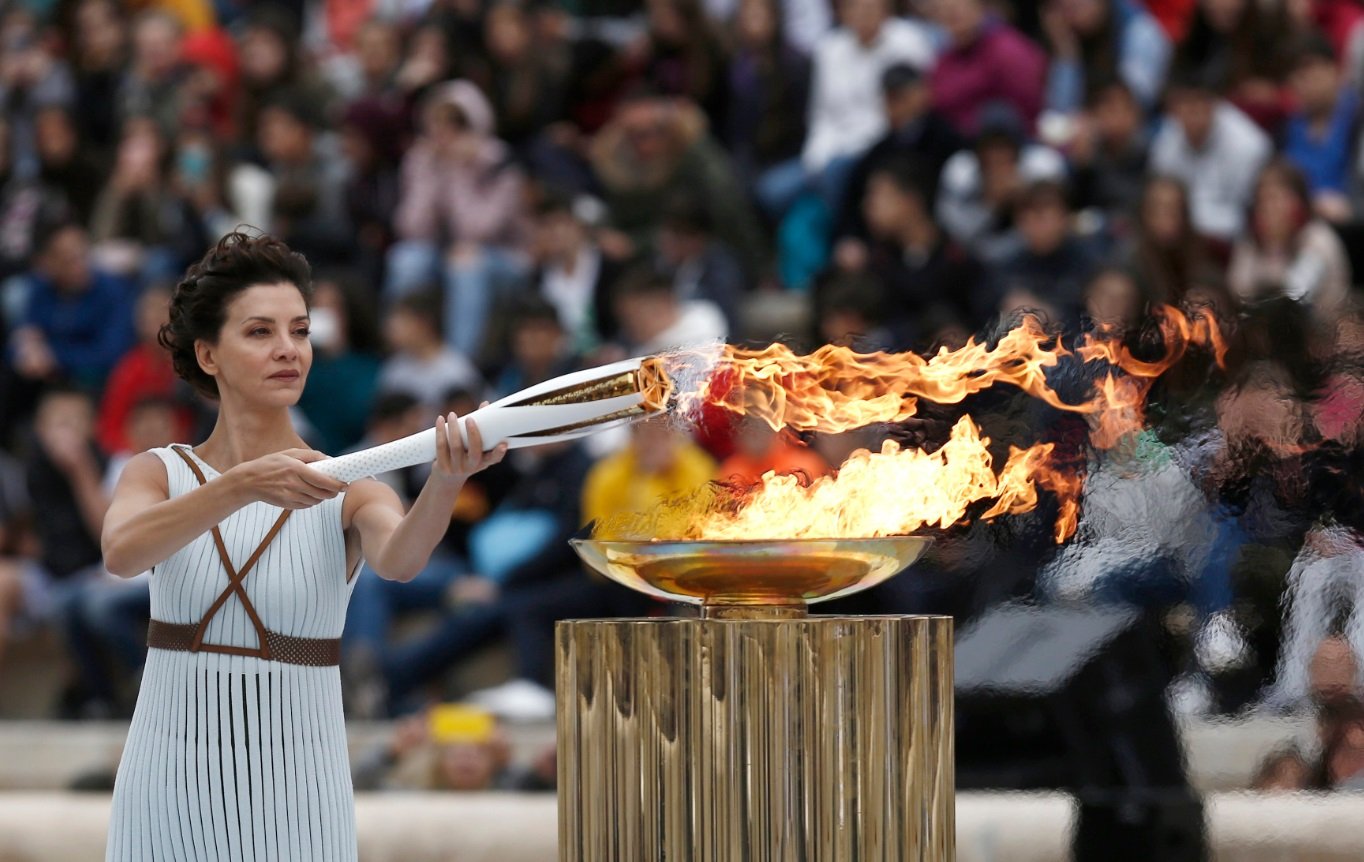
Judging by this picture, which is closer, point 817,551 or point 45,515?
point 817,551

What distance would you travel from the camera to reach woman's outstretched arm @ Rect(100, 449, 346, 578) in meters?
2.84

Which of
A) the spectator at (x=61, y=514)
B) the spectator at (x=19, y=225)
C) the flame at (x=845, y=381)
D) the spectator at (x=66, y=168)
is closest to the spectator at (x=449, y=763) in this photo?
the spectator at (x=61, y=514)

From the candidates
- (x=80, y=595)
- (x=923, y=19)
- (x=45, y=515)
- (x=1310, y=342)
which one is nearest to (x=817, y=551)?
(x=1310, y=342)

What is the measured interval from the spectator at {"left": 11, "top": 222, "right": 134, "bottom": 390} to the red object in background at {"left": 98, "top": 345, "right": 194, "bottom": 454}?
0.40 m

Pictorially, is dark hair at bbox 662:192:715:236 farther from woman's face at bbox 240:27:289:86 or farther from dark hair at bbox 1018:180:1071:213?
woman's face at bbox 240:27:289:86

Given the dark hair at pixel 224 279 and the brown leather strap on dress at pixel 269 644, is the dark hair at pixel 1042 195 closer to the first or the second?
the dark hair at pixel 224 279

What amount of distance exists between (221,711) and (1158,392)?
6.97ft

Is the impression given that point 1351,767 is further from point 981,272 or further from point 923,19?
point 923,19

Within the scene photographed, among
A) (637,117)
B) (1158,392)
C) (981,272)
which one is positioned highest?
(637,117)

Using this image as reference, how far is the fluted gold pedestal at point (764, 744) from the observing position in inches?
121

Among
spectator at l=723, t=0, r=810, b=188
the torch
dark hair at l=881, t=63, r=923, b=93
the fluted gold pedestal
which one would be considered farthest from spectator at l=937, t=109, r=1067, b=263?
the torch

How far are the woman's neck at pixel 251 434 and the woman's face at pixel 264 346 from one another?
3cm

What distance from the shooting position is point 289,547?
3.07 meters

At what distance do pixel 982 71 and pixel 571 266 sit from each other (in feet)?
5.50
